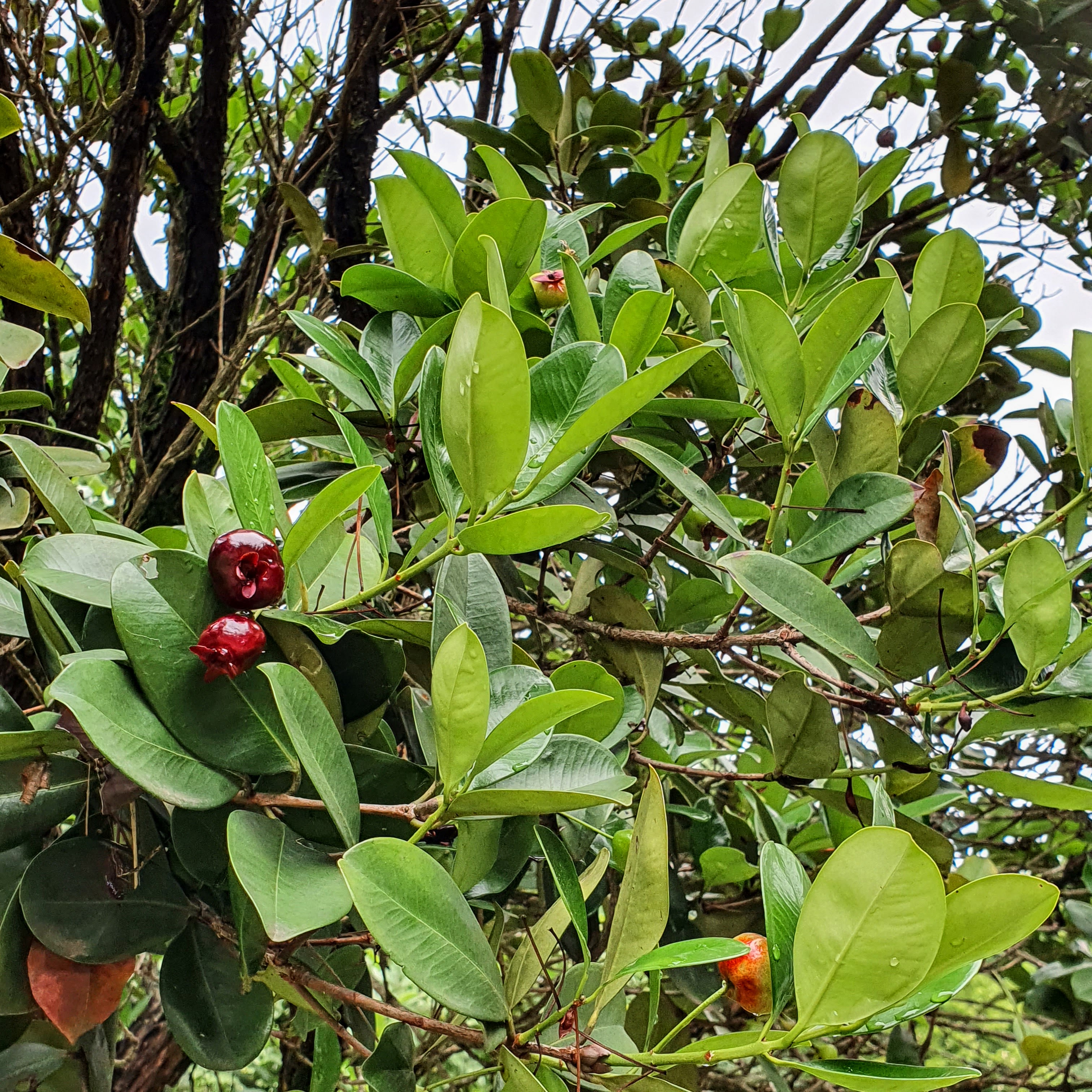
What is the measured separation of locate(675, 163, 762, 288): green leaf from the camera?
2.27 ft

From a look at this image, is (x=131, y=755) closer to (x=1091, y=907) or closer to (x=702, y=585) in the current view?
(x=702, y=585)

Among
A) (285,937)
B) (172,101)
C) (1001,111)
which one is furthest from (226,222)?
(285,937)

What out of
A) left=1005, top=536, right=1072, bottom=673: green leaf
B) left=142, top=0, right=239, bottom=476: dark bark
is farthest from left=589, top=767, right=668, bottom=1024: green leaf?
left=142, top=0, right=239, bottom=476: dark bark

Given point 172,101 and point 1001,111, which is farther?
point 172,101

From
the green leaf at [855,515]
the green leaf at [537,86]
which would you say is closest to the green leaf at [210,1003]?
the green leaf at [855,515]

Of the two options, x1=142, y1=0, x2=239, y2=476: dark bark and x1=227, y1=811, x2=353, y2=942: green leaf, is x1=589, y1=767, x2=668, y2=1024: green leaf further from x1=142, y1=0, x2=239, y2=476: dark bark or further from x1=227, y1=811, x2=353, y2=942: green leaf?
x1=142, y1=0, x2=239, y2=476: dark bark

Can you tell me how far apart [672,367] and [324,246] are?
2.98ft

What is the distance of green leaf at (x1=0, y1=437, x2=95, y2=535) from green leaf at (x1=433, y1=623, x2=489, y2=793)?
23 cm

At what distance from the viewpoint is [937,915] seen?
13.7 inches

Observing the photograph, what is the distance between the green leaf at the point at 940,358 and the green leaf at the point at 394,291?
33cm

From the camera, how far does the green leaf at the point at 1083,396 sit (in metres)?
0.53

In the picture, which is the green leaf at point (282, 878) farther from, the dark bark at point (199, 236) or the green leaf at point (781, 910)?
the dark bark at point (199, 236)

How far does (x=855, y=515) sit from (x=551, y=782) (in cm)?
25

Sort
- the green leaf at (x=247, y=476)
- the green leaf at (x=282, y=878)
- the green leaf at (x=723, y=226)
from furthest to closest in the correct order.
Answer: the green leaf at (x=723, y=226), the green leaf at (x=247, y=476), the green leaf at (x=282, y=878)
